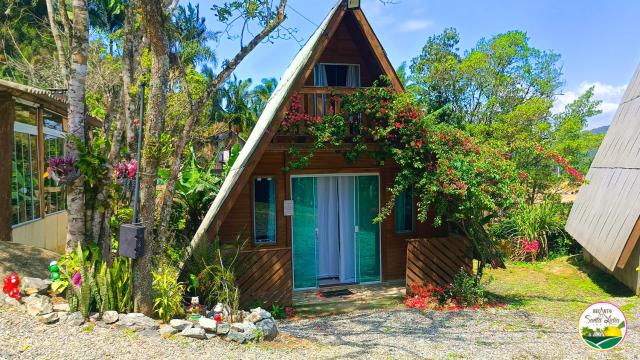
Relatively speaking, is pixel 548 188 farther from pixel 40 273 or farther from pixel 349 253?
pixel 40 273

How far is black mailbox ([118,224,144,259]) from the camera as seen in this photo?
18.5 feet

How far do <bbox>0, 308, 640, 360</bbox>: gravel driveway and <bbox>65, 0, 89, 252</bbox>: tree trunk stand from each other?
54.4 inches

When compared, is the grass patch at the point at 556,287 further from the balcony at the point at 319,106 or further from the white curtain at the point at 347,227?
the balcony at the point at 319,106

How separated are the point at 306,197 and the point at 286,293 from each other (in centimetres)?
238

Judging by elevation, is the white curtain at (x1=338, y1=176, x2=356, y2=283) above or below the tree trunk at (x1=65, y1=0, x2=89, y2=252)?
below

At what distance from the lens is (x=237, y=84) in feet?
120

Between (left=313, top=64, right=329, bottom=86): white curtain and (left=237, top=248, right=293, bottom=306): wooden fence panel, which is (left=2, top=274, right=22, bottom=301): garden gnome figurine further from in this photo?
(left=313, top=64, right=329, bottom=86): white curtain

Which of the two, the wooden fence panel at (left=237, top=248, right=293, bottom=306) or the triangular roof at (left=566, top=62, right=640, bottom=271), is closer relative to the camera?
the wooden fence panel at (left=237, top=248, right=293, bottom=306)

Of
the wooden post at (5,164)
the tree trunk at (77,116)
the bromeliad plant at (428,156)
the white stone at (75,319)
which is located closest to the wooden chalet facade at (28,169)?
the wooden post at (5,164)

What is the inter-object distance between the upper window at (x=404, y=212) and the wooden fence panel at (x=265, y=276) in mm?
3265

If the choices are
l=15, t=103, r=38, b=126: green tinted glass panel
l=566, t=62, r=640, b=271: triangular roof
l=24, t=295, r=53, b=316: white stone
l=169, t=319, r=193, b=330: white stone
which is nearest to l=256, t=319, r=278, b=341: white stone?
l=169, t=319, r=193, b=330: white stone

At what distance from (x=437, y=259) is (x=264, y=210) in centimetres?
370

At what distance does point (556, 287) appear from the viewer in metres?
12.2

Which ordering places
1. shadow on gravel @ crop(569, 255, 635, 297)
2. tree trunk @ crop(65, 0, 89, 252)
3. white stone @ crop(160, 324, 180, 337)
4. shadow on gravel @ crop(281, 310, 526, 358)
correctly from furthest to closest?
shadow on gravel @ crop(569, 255, 635, 297) < tree trunk @ crop(65, 0, 89, 252) < shadow on gravel @ crop(281, 310, 526, 358) < white stone @ crop(160, 324, 180, 337)
